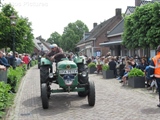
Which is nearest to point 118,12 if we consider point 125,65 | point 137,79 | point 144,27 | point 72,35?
point 144,27

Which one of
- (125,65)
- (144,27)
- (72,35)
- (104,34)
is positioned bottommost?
(125,65)

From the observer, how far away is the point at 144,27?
1805cm

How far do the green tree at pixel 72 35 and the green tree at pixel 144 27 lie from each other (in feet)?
193

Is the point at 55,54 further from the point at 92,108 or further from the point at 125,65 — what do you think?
the point at 125,65

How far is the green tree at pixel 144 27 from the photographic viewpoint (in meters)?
16.5

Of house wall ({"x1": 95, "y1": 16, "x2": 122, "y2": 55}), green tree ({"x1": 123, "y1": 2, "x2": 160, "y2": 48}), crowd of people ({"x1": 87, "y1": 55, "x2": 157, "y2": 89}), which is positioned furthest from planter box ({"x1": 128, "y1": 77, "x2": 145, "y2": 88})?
house wall ({"x1": 95, "y1": 16, "x2": 122, "y2": 55})

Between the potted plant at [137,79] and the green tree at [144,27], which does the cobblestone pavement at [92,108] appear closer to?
the potted plant at [137,79]

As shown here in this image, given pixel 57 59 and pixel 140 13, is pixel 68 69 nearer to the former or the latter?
pixel 57 59

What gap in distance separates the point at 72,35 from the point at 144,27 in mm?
64271

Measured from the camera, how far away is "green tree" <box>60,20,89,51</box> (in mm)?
80625

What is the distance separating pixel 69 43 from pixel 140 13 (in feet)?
206

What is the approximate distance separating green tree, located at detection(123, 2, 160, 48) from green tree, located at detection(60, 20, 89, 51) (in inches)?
2315

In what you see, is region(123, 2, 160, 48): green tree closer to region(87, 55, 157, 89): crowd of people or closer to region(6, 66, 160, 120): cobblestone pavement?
region(87, 55, 157, 89): crowd of people

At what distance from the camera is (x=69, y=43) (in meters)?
80.6
